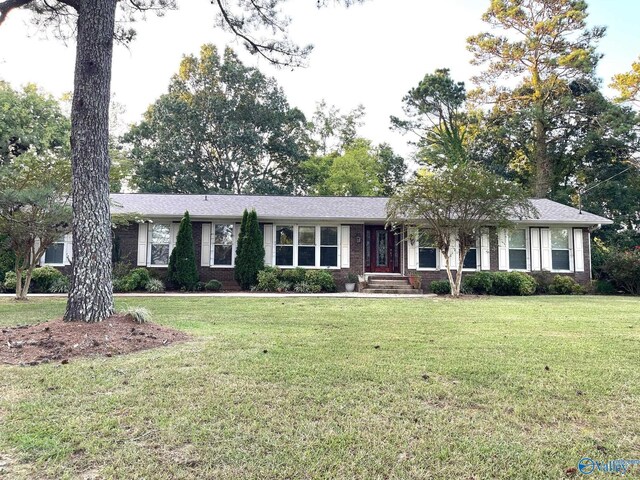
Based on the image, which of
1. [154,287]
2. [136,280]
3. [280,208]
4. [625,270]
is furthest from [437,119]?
[136,280]

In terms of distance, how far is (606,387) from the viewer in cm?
327

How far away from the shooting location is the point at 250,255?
13.8 meters

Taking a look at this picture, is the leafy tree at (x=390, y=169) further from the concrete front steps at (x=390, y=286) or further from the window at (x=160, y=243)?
the window at (x=160, y=243)

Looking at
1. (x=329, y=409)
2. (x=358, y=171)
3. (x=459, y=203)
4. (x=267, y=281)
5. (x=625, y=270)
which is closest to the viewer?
(x=329, y=409)

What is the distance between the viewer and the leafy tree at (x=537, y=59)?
22.4 metres

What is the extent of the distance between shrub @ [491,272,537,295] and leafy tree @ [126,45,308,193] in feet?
58.7

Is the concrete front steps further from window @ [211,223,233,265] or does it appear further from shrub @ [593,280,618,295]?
shrub @ [593,280,618,295]

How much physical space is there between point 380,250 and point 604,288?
8452 mm

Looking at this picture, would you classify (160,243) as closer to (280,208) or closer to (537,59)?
(280,208)

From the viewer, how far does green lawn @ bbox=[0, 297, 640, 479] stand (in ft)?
6.89

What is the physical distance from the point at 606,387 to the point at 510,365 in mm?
816

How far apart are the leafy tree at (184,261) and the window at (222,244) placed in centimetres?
113

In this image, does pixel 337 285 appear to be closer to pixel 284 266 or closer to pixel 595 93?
pixel 284 266

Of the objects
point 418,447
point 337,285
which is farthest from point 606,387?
point 337,285
